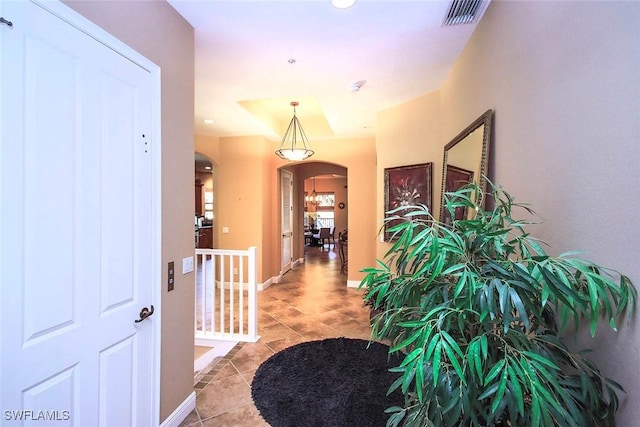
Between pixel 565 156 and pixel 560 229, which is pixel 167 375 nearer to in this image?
pixel 560 229

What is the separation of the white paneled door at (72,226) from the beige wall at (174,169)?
0.53ft

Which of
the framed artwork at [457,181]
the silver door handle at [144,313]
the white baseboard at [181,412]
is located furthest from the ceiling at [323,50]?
the white baseboard at [181,412]

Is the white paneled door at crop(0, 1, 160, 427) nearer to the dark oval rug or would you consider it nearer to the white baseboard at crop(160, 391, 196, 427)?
the white baseboard at crop(160, 391, 196, 427)

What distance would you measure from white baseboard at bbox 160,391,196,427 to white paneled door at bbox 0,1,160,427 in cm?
25

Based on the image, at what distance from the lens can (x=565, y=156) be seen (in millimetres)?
1216

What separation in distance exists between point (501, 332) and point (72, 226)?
6.07 feet

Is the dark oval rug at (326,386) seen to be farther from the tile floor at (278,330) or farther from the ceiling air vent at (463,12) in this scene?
the ceiling air vent at (463,12)

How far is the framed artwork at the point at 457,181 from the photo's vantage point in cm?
237

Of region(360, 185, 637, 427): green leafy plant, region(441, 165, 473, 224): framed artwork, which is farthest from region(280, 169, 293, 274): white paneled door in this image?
region(360, 185, 637, 427): green leafy plant

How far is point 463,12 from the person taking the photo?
2.05 meters

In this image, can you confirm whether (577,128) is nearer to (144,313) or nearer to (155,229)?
(155,229)

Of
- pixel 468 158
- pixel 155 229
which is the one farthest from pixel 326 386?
pixel 468 158

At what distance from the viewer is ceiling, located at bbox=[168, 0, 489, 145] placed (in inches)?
79.0

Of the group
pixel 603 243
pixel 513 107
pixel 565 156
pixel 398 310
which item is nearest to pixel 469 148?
pixel 513 107
